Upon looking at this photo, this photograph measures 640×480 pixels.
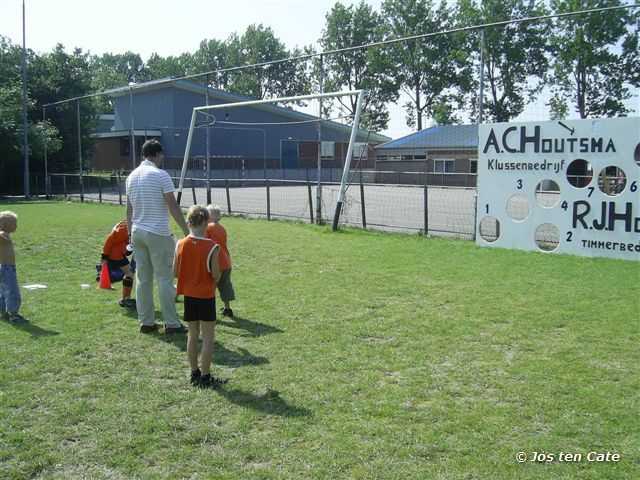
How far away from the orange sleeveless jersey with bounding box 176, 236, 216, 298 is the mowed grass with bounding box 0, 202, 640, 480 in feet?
2.47

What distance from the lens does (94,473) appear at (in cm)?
341

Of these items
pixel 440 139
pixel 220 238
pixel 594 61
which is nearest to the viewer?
pixel 220 238

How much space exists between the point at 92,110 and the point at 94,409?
1343 inches

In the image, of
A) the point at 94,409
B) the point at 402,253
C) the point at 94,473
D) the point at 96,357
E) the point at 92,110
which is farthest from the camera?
the point at 92,110

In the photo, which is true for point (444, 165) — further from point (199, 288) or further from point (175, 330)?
point (199, 288)

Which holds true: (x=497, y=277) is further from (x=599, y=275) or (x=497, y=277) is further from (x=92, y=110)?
(x=92, y=110)

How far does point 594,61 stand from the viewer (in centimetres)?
1716

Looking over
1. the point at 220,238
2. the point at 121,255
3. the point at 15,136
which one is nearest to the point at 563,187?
the point at 220,238

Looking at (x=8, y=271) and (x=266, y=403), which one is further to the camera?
(x=8, y=271)

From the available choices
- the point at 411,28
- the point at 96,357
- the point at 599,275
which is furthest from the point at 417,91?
the point at 411,28

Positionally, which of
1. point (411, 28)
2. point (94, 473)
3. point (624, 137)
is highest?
point (411, 28)

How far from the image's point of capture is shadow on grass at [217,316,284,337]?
20.2ft

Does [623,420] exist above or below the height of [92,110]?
below

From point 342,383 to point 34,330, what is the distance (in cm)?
341
